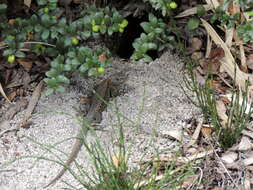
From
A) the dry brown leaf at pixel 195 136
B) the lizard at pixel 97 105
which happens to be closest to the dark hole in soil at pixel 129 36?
the lizard at pixel 97 105

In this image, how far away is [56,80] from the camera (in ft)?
6.91

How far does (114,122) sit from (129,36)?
64 cm

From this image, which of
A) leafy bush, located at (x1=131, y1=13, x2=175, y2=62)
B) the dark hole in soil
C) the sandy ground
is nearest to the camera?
the sandy ground

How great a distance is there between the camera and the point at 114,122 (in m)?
2.25

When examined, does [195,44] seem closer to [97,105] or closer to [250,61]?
[250,61]

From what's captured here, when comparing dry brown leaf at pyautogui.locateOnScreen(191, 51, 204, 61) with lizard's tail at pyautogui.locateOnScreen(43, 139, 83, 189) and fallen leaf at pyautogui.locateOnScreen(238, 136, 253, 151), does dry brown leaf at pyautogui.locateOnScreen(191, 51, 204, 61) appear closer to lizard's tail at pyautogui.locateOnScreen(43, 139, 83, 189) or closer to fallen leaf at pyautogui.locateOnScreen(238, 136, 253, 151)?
fallen leaf at pyautogui.locateOnScreen(238, 136, 253, 151)

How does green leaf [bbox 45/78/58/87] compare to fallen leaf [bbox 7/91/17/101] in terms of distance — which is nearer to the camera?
green leaf [bbox 45/78/58/87]

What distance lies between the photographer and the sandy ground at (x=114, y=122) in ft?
6.89

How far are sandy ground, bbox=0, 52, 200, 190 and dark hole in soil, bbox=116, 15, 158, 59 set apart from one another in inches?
6.8

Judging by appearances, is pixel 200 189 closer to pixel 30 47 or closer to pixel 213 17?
pixel 213 17

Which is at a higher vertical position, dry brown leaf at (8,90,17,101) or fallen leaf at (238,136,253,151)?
dry brown leaf at (8,90,17,101)

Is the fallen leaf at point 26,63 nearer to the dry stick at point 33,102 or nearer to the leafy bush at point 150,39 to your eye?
the dry stick at point 33,102

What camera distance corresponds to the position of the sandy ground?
2.10 m

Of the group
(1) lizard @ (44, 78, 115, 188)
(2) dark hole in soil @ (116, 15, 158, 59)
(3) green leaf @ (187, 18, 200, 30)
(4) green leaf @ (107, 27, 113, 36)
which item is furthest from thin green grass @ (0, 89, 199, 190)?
(2) dark hole in soil @ (116, 15, 158, 59)
